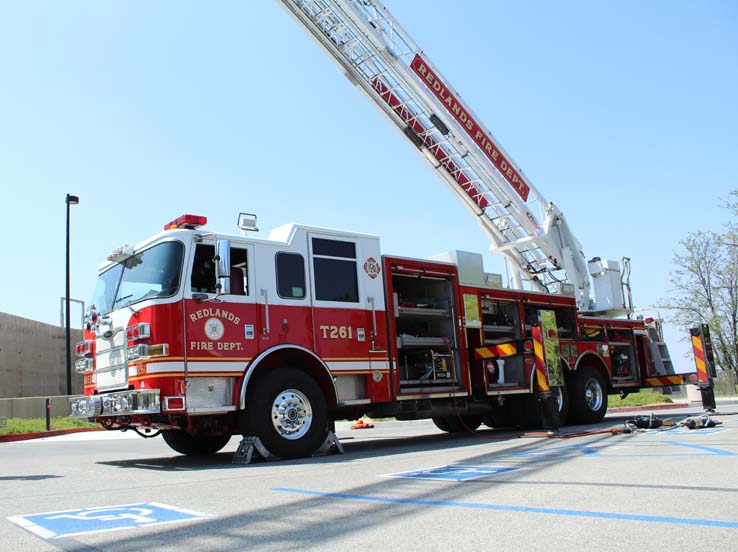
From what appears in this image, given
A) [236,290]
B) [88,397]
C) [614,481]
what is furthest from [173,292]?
[614,481]

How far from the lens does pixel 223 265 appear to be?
789cm

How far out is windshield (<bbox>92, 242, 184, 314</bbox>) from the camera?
8.20m

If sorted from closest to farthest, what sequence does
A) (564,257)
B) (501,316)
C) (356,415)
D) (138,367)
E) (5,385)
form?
1. (138,367)
2. (356,415)
3. (501,316)
4. (564,257)
5. (5,385)

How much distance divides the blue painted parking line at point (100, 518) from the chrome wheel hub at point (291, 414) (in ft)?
10.8

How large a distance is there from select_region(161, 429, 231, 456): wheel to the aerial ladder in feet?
24.0

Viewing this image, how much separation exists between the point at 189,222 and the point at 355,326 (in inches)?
106

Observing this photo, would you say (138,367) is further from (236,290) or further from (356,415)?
(356,415)

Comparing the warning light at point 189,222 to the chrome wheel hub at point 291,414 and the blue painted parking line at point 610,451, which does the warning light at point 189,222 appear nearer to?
the chrome wheel hub at point 291,414

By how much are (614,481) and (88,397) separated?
632 cm

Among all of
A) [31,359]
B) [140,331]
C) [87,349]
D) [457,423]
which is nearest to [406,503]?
[140,331]

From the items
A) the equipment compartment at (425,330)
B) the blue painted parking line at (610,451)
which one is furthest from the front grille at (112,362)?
the blue painted parking line at (610,451)

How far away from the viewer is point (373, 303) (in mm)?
9938

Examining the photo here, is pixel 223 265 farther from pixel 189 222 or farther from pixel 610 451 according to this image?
pixel 610 451

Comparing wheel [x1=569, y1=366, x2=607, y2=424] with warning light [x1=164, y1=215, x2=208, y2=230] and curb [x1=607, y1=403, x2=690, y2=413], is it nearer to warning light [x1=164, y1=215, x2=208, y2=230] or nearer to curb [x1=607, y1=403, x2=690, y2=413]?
curb [x1=607, y1=403, x2=690, y2=413]
